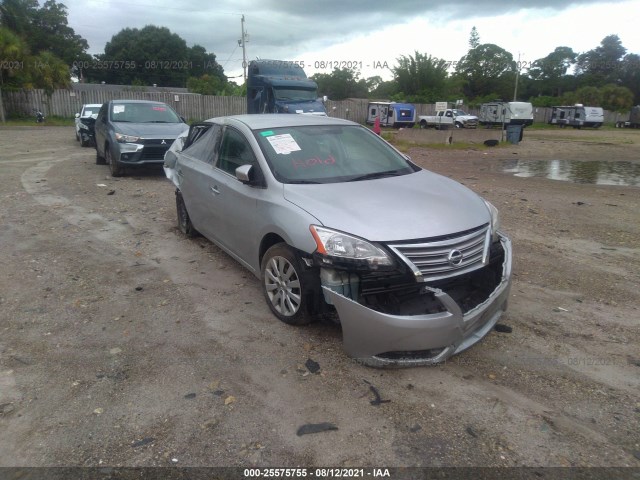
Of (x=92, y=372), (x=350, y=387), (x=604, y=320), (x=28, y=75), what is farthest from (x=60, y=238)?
(x=28, y=75)

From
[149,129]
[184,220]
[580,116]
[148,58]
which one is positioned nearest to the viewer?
[184,220]

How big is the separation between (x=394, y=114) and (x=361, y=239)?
39633 mm

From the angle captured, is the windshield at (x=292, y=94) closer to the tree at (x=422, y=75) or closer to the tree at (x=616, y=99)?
the tree at (x=422, y=75)

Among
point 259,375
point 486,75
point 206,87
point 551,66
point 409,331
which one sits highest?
point 551,66

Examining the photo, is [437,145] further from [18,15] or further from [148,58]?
[148,58]

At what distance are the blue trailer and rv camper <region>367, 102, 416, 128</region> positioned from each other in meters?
21.7

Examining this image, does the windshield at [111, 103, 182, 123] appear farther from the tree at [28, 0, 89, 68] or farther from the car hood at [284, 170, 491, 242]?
the tree at [28, 0, 89, 68]

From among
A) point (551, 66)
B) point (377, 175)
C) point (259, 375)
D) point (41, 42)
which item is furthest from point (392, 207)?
point (551, 66)

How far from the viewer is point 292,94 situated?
1984cm

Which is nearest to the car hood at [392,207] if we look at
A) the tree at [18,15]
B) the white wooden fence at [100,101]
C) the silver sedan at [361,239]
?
the silver sedan at [361,239]

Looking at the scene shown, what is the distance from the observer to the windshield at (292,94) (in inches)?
769

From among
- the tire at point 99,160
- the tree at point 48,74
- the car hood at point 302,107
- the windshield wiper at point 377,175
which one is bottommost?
the tire at point 99,160

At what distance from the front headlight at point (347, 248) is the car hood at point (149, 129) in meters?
8.50

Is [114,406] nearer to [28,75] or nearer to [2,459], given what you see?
[2,459]
